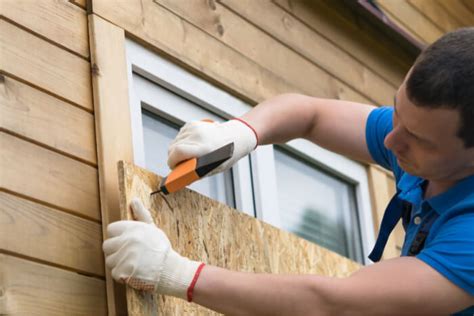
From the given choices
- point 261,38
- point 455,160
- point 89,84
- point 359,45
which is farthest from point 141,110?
point 359,45

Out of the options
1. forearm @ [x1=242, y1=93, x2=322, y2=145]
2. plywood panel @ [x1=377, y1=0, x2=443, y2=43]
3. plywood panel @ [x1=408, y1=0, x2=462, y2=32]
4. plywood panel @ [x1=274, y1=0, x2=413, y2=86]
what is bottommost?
forearm @ [x1=242, y1=93, x2=322, y2=145]

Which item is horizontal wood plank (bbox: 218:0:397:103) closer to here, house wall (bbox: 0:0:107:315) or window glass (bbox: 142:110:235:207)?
window glass (bbox: 142:110:235:207)

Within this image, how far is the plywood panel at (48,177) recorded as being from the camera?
2.68 m

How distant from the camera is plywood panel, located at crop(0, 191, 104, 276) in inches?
103

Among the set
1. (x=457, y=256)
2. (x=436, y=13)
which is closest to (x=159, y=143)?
(x=457, y=256)

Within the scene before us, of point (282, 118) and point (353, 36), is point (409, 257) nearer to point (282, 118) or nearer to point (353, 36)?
point (282, 118)

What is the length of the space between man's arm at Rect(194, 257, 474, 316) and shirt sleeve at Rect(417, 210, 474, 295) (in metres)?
0.02

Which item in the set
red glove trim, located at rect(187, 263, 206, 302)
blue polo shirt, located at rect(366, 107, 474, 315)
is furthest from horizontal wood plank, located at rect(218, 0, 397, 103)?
red glove trim, located at rect(187, 263, 206, 302)

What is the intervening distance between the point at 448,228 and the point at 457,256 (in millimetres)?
89

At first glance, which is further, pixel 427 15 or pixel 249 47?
pixel 427 15

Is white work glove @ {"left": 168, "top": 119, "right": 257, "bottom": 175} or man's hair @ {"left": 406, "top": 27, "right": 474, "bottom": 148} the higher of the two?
white work glove @ {"left": 168, "top": 119, "right": 257, "bottom": 175}

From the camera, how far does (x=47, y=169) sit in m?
2.78

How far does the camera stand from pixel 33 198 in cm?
271

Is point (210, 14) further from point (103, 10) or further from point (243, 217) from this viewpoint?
point (243, 217)
